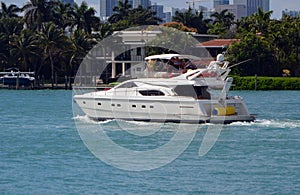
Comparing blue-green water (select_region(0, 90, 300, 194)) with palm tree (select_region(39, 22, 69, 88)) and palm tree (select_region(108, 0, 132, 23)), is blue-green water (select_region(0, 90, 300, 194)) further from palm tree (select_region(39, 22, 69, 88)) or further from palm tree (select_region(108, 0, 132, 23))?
palm tree (select_region(108, 0, 132, 23))

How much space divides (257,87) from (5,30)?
1204 inches

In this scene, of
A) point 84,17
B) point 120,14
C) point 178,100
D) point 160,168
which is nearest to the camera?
point 160,168

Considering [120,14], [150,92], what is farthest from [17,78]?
[150,92]

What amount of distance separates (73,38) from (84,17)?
37.0ft

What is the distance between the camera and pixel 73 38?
333 ft

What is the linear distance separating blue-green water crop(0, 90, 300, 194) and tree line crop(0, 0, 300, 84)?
45.8 metres

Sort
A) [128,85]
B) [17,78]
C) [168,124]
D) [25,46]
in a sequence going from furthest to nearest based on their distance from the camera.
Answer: [25,46] < [17,78] < [128,85] < [168,124]

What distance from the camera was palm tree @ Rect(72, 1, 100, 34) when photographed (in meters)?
112

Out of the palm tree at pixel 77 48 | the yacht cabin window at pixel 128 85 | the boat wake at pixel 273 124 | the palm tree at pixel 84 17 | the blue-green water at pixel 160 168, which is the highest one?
the palm tree at pixel 84 17

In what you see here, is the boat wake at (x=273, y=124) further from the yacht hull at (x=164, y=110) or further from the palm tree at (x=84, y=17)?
the palm tree at (x=84, y=17)

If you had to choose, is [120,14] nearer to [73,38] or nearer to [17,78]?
[73,38]

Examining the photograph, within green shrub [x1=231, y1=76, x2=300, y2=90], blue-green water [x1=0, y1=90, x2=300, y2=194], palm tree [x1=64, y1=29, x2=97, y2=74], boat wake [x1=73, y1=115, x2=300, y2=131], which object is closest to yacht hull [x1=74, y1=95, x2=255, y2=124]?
boat wake [x1=73, y1=115, x2=300, y2=131]

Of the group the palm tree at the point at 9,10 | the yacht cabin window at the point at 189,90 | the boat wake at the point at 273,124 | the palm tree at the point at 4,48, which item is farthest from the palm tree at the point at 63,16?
the yacht cabin window at the point at 189,90

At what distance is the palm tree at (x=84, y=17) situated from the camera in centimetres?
11206
